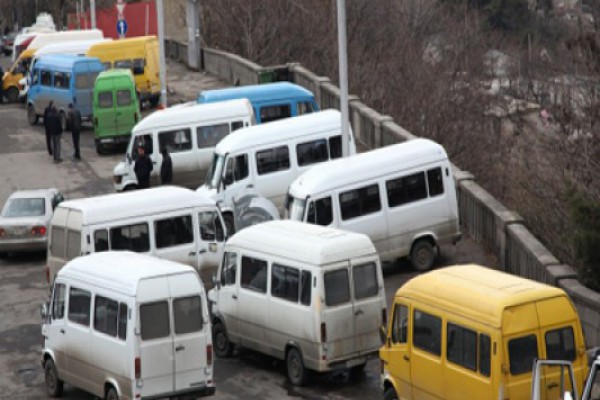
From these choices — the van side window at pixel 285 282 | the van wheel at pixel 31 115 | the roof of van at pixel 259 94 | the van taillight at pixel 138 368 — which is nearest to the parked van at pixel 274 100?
the roof of van at pixel 259 94

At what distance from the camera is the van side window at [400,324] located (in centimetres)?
1945

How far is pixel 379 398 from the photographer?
69.4 feet

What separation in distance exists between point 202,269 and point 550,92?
1941 centimetres

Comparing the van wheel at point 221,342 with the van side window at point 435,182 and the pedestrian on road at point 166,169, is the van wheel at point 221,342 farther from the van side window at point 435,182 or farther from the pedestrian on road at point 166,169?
the pedestrian on road at point 166,169

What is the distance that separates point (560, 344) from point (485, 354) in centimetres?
92

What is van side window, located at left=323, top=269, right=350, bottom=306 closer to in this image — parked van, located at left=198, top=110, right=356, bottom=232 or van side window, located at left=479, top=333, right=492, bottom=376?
van side window, located at left=479, top=333, right=492, bottom=376

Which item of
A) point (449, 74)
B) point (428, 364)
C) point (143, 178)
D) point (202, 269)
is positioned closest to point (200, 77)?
point (449, 74)

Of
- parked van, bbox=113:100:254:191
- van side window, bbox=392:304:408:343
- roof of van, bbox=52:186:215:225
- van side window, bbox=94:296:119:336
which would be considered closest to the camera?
van side window, bbox=392:304:408:343

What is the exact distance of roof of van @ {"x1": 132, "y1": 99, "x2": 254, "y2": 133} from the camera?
117 feet

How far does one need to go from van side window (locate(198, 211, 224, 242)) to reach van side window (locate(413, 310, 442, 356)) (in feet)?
27.8

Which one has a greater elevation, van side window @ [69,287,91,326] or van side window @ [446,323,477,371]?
van side window @ [446,323,477,371]

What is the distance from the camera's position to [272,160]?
3139cm

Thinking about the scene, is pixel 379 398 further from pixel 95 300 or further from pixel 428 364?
pixel 95 300

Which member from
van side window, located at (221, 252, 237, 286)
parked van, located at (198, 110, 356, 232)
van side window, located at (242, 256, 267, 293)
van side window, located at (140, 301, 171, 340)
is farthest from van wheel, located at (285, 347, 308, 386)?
parked van, located at (198, 110, 356, 232)
